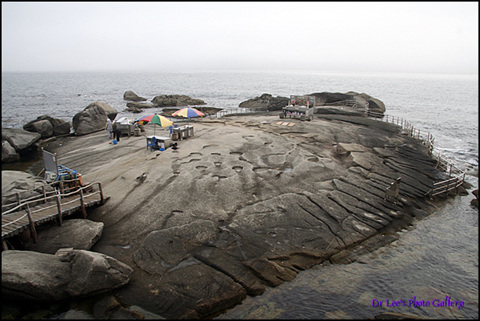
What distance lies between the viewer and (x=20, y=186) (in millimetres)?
13242

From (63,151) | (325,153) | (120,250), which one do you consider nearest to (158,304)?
(120,250)

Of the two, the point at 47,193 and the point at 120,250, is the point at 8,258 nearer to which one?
the point at 120,250

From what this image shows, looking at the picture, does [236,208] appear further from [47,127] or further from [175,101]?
[175,101]

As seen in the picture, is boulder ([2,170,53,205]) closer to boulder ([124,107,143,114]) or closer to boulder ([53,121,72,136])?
boulder ([53,121,72,136])

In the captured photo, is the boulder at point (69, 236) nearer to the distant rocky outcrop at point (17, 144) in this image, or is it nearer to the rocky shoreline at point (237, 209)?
the rocky shoreline at point (237, 209)

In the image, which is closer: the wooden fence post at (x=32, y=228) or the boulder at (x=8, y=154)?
the wooden fence post at (x=32, y=228)

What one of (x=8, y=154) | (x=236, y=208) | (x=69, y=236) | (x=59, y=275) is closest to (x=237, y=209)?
(x=236, y=208)

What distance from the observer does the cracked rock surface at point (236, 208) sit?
32.8ft

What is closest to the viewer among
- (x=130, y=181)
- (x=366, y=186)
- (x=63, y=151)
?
(x=130, y=181)

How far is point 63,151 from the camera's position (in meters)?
25.8

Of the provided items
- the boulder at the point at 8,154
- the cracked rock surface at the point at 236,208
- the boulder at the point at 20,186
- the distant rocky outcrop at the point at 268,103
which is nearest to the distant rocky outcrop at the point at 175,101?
the distant rocky outcrop at the point at 268,103

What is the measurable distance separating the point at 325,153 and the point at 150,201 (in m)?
12.3

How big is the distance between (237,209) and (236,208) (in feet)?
0.28

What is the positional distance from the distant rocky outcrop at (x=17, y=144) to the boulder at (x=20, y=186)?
14.4m
